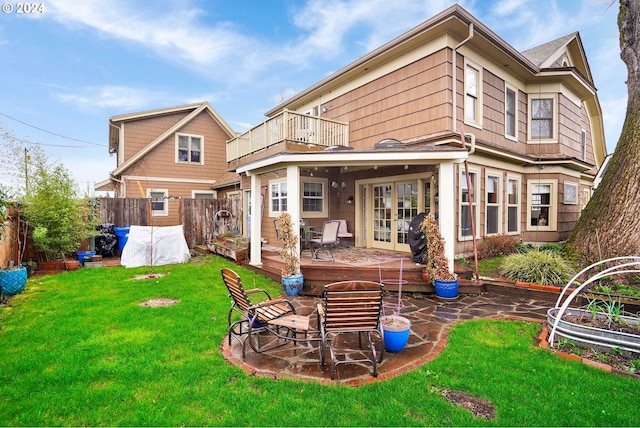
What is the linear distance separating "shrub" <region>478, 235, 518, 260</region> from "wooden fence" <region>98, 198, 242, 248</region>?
832 cm

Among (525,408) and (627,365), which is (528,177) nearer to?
(627,365)

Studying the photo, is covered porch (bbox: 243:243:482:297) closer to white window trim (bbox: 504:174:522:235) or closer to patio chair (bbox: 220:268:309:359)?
patio chair (bbox: 220:268:309:359)

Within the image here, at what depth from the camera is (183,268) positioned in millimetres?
8750

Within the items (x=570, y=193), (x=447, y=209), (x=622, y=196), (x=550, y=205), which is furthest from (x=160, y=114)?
(x=570, y=193)

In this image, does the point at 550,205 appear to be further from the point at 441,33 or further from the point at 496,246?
the point at 441,33

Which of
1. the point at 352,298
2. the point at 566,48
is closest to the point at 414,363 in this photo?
the point at 352,298

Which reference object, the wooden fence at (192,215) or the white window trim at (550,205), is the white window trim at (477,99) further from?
the wooden fence at (192,215)

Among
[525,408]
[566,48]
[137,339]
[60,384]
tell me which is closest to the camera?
[525,408]

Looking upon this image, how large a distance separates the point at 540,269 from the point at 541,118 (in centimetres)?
643

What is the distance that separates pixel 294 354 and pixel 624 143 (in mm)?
7840

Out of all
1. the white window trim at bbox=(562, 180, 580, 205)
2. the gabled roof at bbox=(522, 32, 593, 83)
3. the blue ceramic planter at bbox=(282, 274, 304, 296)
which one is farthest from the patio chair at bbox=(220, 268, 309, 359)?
the gabled roof at bbox=(522, 32, 593, 83)

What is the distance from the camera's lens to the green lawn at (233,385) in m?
2.48

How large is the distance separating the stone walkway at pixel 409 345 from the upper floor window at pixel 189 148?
1228cm

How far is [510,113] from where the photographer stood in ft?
32.3
